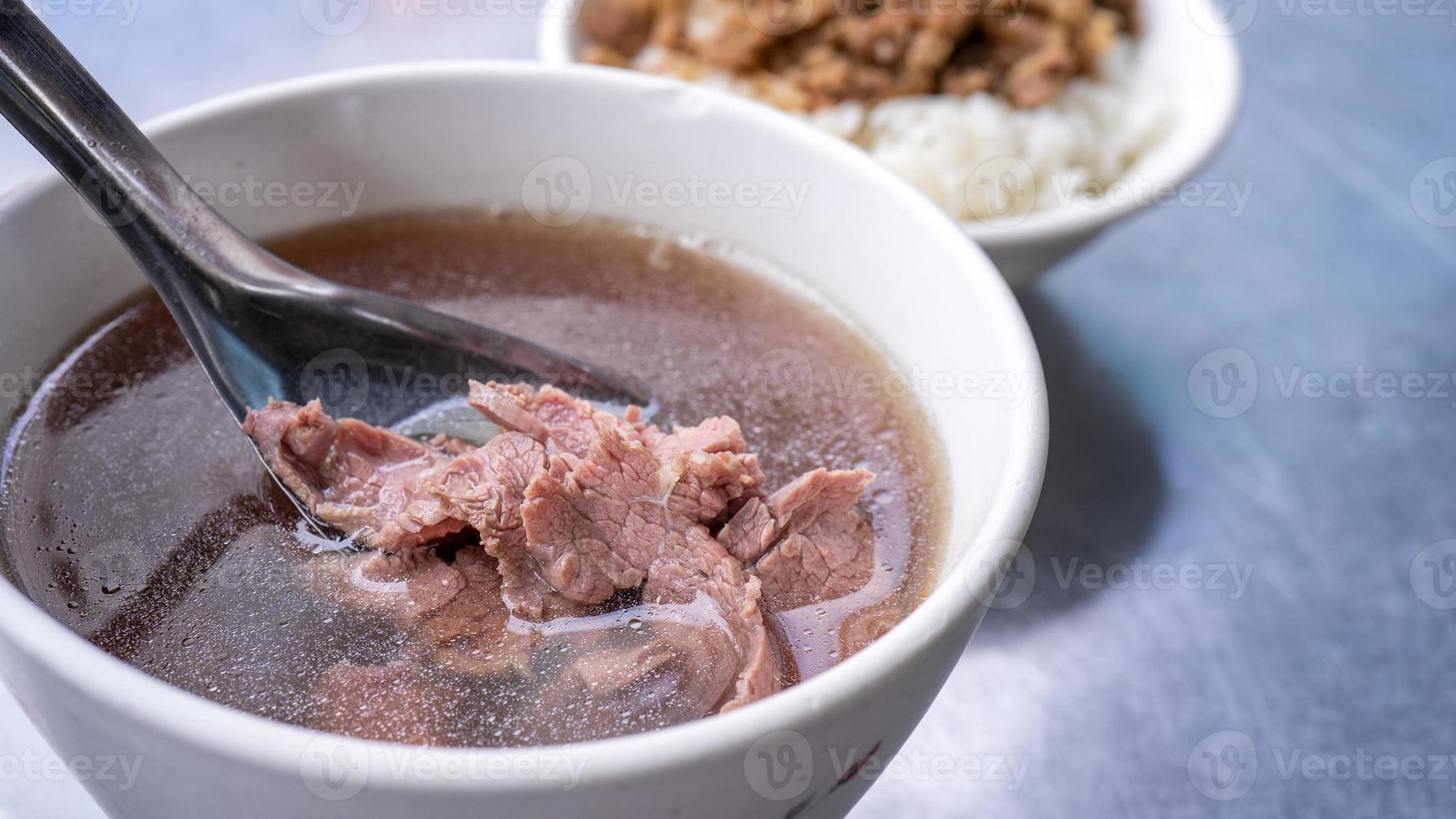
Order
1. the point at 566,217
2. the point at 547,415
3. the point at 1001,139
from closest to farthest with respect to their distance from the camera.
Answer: the point at 547,415
the point at 566,217
the point at 1001,139

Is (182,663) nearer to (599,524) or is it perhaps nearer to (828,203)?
(599,524)

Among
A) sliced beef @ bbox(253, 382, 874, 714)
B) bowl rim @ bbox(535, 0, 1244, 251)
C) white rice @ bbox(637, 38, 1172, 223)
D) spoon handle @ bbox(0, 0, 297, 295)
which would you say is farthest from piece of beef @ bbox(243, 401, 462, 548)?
white rice @ bbox(637, 38, 1172, 223)

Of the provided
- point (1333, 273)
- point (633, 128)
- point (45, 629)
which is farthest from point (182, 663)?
point (1333, 273)

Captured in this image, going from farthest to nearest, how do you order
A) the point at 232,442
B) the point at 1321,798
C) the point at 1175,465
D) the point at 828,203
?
the point at 1175,465, the point at 1321,798, the point at 828,203, the point at 232,442

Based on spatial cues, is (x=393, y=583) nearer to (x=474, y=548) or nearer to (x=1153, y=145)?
(x=474, y=548)

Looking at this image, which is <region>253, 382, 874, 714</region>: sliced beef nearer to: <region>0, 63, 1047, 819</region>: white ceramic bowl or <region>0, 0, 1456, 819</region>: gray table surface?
<region>0, 63, 1047, 819</region>: white ceramic bowl

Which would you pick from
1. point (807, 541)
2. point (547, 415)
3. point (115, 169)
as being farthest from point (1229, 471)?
point (115, 169)

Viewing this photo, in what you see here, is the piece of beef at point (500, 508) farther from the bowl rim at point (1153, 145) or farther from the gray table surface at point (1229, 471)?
the bowl rim at point (1153, 145)
